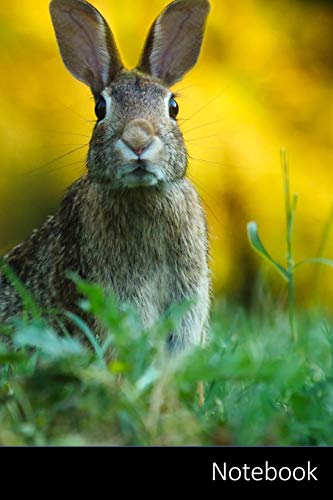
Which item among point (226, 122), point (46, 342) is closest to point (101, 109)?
point (46, 342)

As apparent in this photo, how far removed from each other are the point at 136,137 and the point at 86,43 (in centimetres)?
79

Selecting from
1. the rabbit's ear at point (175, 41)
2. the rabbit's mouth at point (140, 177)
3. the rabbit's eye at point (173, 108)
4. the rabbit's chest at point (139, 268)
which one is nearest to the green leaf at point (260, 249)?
the rabbit's mouth at point (140, 177)

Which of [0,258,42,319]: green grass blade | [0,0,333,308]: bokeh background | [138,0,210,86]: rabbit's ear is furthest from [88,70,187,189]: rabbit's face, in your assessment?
[0,0,333,308]: bokeh background

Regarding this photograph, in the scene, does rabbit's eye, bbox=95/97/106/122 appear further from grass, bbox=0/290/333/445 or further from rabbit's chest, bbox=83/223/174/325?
grass, bbox=0/290/333/445

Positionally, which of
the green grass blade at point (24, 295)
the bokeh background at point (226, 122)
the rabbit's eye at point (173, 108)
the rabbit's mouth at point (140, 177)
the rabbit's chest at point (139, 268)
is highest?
the rabbit's eye at point (173, 108)

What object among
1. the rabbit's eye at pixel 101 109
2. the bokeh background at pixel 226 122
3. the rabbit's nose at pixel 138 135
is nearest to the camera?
the rabbit's nose at pixel 138 135

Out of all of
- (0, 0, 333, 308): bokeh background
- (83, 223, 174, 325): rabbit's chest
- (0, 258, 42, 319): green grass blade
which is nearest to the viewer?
(0, 258, 42, 319): green grass blade

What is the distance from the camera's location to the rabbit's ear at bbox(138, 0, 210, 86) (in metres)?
4.14

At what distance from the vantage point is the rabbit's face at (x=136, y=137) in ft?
11.8

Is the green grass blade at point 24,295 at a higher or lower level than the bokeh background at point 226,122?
higher

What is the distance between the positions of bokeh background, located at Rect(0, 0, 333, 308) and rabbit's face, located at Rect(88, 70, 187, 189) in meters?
2.83

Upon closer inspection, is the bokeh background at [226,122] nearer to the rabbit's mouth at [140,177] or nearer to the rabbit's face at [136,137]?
the rabbit's face at [136,137]

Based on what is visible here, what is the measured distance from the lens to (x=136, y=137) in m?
3.60
